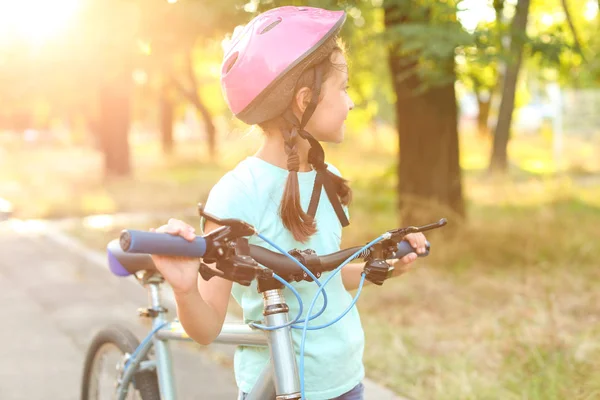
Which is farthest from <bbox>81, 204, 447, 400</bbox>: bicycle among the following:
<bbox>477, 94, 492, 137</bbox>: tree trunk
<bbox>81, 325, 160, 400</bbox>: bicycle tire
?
<bbox>477, 94, 492, 137</bbox>: tree trunk

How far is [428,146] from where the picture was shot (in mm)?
8445

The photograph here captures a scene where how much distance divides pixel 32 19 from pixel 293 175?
17748mm

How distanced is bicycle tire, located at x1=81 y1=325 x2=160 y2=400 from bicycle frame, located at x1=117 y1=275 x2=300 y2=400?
39 millimetres

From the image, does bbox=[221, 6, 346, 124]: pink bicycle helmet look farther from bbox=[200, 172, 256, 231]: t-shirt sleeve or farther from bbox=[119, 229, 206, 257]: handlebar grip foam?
bbox=[119, 229, 206, 257]: handlebar grip foam

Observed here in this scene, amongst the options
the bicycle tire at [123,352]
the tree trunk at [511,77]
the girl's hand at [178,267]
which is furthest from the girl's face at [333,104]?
the tree trunk at [511,77]

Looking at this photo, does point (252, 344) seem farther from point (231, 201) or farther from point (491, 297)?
point (491, 297)

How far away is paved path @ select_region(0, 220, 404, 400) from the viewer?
17.3 ft

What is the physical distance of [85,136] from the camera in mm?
71188

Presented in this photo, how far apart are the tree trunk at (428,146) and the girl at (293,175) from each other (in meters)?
6.10

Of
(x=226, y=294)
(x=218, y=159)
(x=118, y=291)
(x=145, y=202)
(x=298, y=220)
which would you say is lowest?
(x=218, y=159)

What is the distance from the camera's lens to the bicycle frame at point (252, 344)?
1.92 m

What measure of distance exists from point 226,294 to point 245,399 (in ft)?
1.12

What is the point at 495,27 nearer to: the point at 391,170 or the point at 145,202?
the point at 391,170

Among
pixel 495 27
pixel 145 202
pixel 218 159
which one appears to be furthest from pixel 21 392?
pixel 218 159
